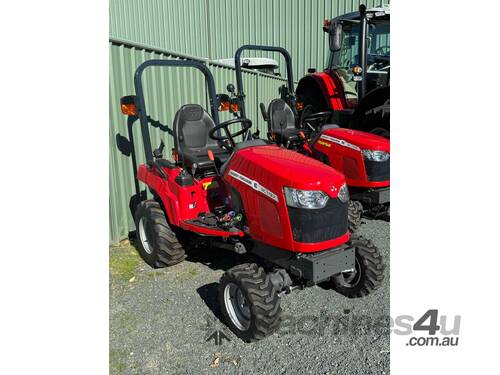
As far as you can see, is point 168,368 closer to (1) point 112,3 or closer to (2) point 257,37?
(2) point 257,37

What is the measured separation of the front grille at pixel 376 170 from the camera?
441 centimetres

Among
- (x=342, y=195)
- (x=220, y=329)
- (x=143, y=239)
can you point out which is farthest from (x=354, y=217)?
(x=143, y=239)

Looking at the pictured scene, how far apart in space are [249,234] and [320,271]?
2.13 ft

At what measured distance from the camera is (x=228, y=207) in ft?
11.9

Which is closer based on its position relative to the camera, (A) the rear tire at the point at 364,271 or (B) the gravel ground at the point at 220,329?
(B) the gravel ground at the point at 220,329

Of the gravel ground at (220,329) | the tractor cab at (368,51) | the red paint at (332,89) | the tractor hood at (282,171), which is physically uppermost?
the tractor cab at (368,51)

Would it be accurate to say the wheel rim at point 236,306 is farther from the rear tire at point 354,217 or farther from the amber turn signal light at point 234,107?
the amber turn signal light at point 234,107

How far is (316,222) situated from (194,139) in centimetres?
176

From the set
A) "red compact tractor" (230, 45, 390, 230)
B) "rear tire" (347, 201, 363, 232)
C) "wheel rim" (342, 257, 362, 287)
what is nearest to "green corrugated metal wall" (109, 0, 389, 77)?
"red compact tractor" (230, 45, 390, 230)

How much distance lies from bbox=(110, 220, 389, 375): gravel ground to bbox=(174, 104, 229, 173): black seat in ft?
3.38

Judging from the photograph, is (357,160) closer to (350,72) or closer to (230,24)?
(350,72)

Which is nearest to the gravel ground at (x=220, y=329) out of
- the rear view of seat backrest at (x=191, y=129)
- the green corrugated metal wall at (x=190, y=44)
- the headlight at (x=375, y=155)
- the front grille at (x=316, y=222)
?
the front grille at (x=316, y=222)

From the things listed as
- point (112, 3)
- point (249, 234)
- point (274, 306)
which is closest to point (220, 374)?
point (274, 306)

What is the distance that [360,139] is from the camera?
4516 mm
